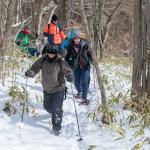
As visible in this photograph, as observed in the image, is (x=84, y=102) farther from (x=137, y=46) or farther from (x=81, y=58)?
(x=137, y=46)

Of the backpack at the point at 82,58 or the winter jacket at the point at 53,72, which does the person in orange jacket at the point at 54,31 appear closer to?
the backpack at the point at 82,58

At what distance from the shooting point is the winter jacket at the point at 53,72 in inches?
297

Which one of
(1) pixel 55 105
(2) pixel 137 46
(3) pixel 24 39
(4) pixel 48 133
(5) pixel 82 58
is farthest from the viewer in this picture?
(3) pixel 24 39

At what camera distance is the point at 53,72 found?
757cm

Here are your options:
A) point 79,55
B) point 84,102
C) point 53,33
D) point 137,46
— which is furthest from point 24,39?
point 137,46

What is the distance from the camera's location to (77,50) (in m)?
9.56

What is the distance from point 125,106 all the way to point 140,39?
4.39 ft

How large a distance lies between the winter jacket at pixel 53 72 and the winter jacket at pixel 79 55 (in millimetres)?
1942

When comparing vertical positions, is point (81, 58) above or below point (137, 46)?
below

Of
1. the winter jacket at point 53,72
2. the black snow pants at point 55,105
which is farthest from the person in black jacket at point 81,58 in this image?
the winter jacket at point 53,72

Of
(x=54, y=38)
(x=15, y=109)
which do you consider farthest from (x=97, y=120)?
(x=54, y=38)

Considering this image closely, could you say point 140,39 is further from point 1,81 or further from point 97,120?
point 1,81

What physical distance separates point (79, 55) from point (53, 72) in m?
2.04

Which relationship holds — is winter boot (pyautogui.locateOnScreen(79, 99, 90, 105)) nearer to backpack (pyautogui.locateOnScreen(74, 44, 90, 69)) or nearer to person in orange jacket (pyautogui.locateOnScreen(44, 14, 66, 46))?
backpack (pyautogui.locateOnScreen(74, 44, 90, 69))
